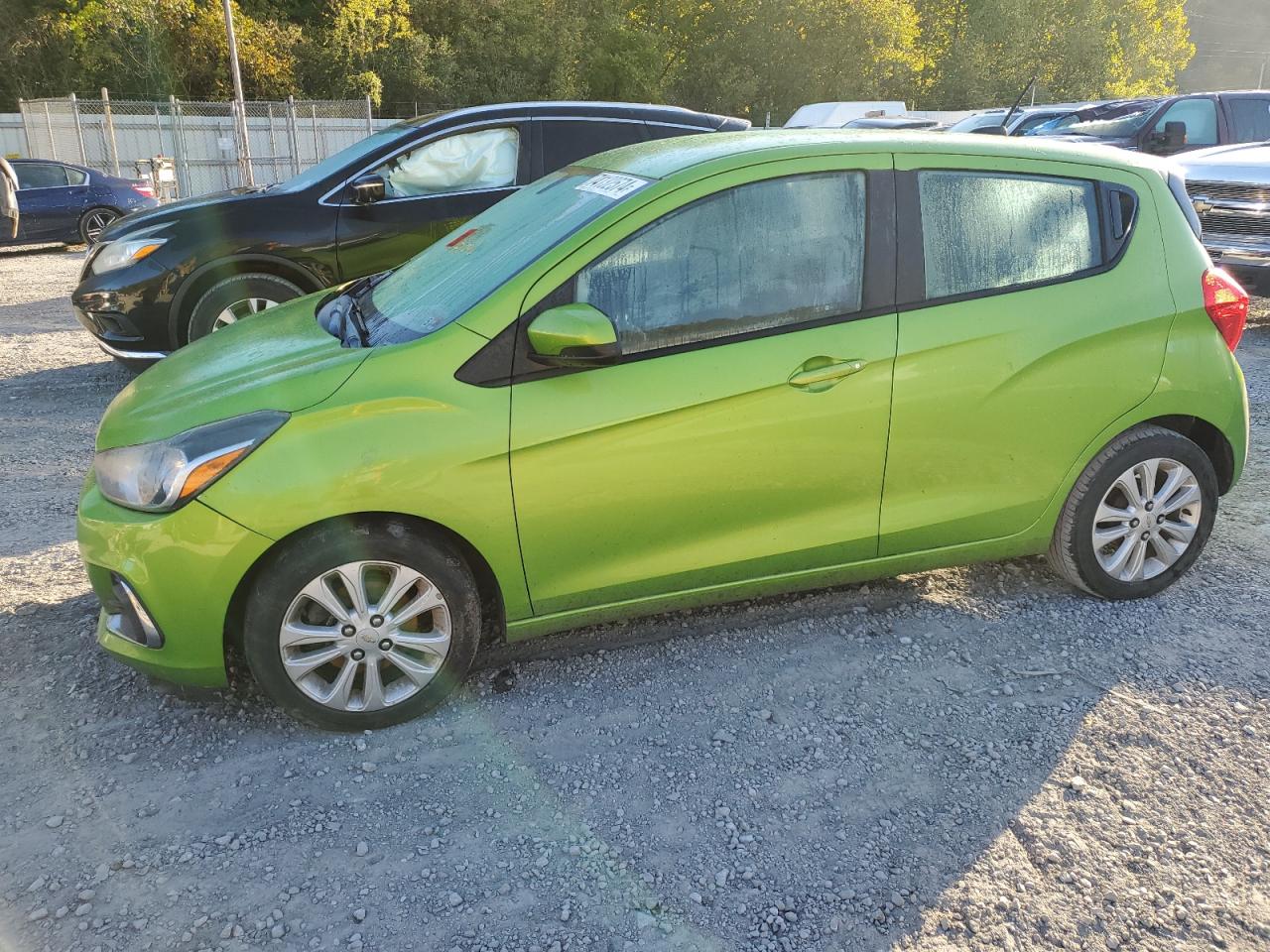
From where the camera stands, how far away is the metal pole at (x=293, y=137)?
24.8m

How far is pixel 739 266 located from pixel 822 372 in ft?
1.41

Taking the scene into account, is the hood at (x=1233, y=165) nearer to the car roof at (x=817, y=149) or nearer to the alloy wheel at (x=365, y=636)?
the car roof at (x=817, y=149)

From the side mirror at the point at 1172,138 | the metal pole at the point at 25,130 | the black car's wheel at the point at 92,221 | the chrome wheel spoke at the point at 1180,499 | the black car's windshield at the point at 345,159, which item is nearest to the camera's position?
the chrome wheel spoke at the point at 1180,499

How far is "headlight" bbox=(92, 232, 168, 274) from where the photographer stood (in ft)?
21.8

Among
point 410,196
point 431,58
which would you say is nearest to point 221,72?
point 431,58

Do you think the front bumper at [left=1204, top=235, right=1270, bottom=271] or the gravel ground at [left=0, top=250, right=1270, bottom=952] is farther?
the front bumper at [left=1204, top=235, right=1270, bottom=271]

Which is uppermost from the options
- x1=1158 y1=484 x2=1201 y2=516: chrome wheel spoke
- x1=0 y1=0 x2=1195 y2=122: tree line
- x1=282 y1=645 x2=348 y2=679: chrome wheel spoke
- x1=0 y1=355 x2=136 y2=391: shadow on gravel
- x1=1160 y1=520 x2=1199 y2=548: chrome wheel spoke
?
x1=0 y1=0 x2=1195 y2=122: tree line

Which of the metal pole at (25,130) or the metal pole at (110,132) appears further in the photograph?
the metal pole at (25,130)

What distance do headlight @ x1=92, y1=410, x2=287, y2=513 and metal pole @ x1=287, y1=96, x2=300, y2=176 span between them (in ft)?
78.6

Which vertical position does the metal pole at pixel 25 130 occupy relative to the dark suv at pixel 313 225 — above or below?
above

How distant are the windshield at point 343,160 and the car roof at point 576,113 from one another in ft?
0.53

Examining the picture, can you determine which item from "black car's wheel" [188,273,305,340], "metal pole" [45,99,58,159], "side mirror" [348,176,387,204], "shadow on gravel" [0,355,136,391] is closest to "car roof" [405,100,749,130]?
"side mirror" [348,176,387,204]

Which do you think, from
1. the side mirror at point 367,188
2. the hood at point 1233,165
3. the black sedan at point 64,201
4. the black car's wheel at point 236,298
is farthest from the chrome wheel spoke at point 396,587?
the black sedan at point 64,201

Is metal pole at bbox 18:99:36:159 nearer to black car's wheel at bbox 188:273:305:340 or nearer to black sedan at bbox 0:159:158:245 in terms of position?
black sedan at bbox 0:159:158:245
